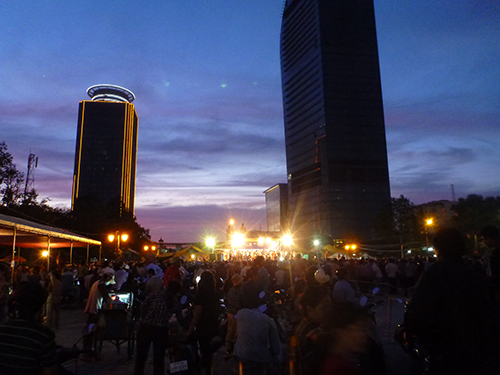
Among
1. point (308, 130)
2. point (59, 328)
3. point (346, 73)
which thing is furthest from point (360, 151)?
point (59, 328)

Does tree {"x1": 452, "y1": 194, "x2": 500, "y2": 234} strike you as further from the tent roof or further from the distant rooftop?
the distant rooftop

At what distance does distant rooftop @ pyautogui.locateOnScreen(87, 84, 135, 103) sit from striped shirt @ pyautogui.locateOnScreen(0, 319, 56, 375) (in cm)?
18082

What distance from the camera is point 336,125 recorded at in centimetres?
11844

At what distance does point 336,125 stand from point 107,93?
111 m

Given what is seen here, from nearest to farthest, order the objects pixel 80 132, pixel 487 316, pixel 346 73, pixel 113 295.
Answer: pixel 487 316 → pixel 113 295 → pixel 346 73 → pixel 80 132

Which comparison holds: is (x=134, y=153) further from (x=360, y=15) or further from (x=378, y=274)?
(x=378, y=274)

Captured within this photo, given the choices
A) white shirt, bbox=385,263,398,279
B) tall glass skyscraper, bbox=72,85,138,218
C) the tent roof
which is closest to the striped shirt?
the tent roof

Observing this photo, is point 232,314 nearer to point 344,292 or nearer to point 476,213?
point 344,292

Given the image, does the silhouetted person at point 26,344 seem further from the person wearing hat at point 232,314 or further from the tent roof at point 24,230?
the tent roof at point 24,230

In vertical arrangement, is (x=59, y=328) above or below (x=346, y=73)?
below

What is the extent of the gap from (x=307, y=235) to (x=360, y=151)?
3400 cm

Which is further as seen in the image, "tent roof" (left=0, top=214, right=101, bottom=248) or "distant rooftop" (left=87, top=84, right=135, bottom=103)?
"distant rooftop" (left=87, top=84, right=135, bottom=103)

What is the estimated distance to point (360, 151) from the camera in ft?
387

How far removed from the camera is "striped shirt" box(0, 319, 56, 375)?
2.66m
